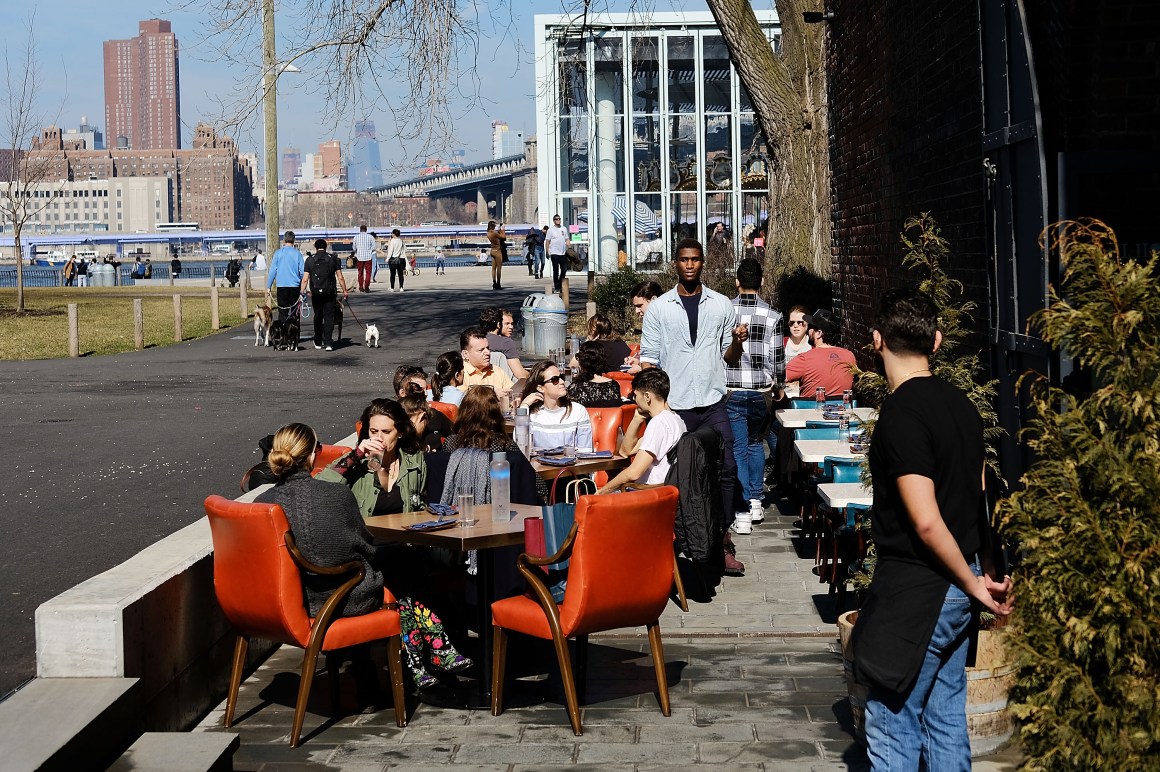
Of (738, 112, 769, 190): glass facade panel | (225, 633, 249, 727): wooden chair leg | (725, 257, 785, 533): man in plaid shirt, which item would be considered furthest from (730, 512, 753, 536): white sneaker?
(738, 112, 769, 190): glass facade panel

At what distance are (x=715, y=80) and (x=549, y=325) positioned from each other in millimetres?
23993

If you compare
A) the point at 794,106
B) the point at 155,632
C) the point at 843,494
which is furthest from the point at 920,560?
the point at 794,106

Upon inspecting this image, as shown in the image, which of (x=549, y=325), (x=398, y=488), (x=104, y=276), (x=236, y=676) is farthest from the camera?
(x=104, y=276)

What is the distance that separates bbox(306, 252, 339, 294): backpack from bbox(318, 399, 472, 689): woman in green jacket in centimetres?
1705

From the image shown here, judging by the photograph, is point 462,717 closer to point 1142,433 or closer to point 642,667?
point 642,667

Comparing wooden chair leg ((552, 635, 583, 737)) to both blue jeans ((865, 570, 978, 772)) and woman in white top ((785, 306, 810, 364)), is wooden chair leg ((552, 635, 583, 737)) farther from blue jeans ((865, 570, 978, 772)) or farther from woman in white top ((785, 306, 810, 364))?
woman in white top ((785, 306, 810, 364))

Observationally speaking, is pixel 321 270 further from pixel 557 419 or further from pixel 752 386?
pixel 557 419

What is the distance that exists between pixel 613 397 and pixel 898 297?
6.50 metres

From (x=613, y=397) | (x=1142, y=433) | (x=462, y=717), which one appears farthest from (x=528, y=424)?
(x=1142, y=433)

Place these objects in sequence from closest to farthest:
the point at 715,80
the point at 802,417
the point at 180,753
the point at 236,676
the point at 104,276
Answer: the point at 180,753 < the point at 236,676 < the point at 802,417 < the point at 715,80 < the point at 104,276

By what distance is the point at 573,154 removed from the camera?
146 feet

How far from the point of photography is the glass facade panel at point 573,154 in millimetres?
43844

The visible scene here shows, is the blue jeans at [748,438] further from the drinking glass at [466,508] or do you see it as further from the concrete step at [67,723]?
the concrete step at [67,723]

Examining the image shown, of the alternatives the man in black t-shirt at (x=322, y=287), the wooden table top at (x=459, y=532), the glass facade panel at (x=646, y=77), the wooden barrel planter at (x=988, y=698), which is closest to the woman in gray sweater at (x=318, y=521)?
the wooden table top at (x=459, y=532)
